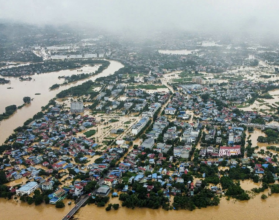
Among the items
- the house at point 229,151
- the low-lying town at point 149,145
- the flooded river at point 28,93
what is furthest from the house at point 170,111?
the flooded river at point 28,93

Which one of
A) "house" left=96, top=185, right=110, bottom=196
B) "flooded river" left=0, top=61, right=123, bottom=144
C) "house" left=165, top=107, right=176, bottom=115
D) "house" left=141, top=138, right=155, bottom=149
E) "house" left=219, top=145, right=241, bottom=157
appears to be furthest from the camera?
"house" left=165, top=107, right=176, bottom=115

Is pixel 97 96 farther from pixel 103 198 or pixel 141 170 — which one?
pixel 103 198

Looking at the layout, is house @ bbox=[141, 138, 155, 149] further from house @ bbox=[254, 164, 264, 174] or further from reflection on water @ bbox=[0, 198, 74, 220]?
reflection on water @ bbox=[0, 198, 74, 220]

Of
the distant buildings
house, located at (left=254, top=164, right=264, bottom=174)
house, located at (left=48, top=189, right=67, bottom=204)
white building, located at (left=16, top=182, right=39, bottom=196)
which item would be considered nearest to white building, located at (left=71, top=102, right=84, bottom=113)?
white building, located at (left=16, top=182, right=39, bottom=196)

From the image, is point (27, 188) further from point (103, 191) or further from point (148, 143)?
point (148, 143)

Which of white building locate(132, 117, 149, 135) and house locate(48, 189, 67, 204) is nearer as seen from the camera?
house locate(48, 189, 67, 204)
